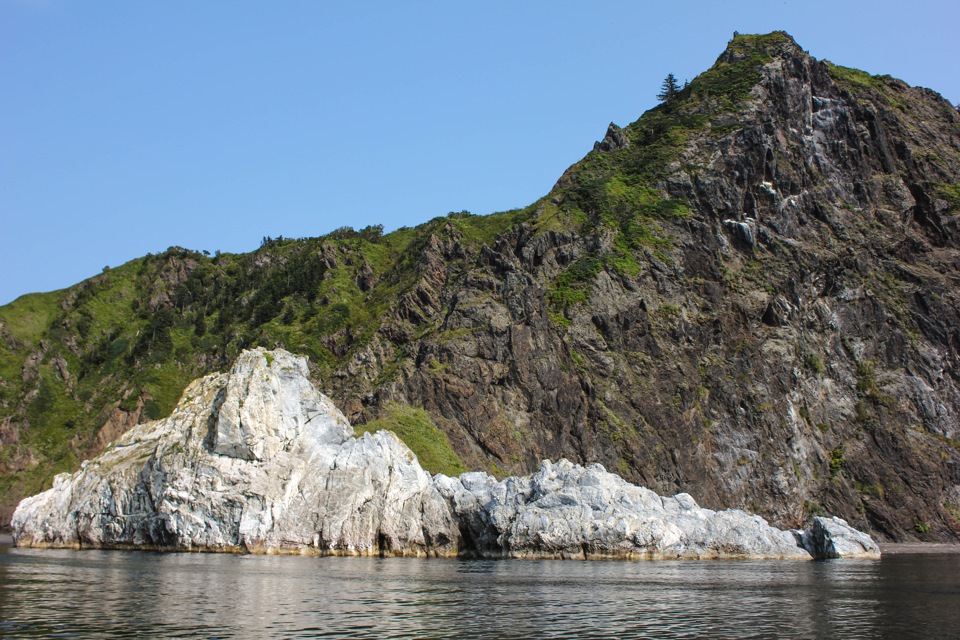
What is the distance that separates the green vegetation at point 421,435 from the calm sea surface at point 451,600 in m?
27.7

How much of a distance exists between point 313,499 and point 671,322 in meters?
62.4

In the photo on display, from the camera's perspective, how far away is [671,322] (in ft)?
384

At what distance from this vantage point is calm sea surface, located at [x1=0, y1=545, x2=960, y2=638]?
30969 millimetres

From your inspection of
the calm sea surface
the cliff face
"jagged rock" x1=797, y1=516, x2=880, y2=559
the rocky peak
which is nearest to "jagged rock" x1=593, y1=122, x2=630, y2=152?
the cliff face

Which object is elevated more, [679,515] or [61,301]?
[61,301]

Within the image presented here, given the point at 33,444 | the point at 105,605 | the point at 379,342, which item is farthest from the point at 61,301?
the point at 105,605

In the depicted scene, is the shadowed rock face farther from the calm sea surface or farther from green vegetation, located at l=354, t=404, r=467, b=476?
green vegetation, located at l=354, t=404, r=467, b=476

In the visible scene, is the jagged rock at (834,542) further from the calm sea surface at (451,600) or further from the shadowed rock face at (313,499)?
the calm sea surface at (451,600)

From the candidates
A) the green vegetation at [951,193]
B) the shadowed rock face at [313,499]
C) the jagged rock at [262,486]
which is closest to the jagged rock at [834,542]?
the shadowed rock face at [313,499]

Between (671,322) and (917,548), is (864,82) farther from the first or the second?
(917,548)

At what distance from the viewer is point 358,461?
242ft

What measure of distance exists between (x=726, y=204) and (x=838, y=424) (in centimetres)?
3674

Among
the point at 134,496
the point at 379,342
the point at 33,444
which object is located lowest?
the point at 134,496

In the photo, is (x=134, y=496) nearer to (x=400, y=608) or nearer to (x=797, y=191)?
(x=400, y=608)
